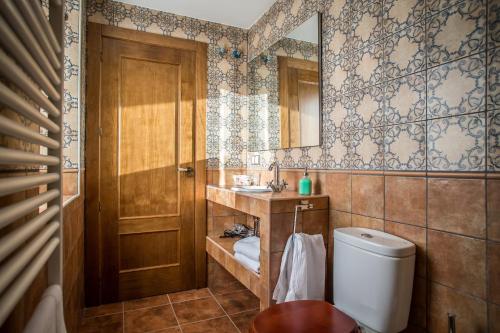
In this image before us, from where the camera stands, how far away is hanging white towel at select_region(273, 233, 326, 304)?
1.68 m

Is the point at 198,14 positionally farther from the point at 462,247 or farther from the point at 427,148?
the point at 462,247

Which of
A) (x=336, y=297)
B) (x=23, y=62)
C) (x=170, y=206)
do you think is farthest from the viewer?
(x=170, y=206)

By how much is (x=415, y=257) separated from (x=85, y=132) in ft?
8.21

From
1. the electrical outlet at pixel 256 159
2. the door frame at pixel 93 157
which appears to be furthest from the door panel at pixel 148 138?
the electrical outlet at pixel 256 159

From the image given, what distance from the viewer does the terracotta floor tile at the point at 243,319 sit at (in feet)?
7.25

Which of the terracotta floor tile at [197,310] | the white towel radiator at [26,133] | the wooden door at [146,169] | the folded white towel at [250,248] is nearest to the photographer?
the white towel radiator at [26,133]

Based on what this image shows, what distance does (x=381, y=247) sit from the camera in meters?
1.33

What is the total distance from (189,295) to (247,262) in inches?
38.3

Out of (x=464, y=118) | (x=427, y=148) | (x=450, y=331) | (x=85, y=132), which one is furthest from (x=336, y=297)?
(x=85, y=132)

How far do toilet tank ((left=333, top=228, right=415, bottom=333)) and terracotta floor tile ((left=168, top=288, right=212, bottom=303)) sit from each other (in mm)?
1577

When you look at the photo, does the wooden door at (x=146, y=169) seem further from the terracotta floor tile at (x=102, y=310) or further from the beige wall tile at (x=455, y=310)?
the beige wall tile at (x=455, y=310)

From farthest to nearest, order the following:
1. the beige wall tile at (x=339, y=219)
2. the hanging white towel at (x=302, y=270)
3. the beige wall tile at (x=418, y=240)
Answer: the beige wall tile at (x=339, y=219) < the hanging white towel at (x=302, y=270) < the beige wall tile at (x=418, y=240)

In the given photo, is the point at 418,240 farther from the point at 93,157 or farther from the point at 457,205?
the point at 93,157

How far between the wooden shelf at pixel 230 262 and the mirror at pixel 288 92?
0.92m
